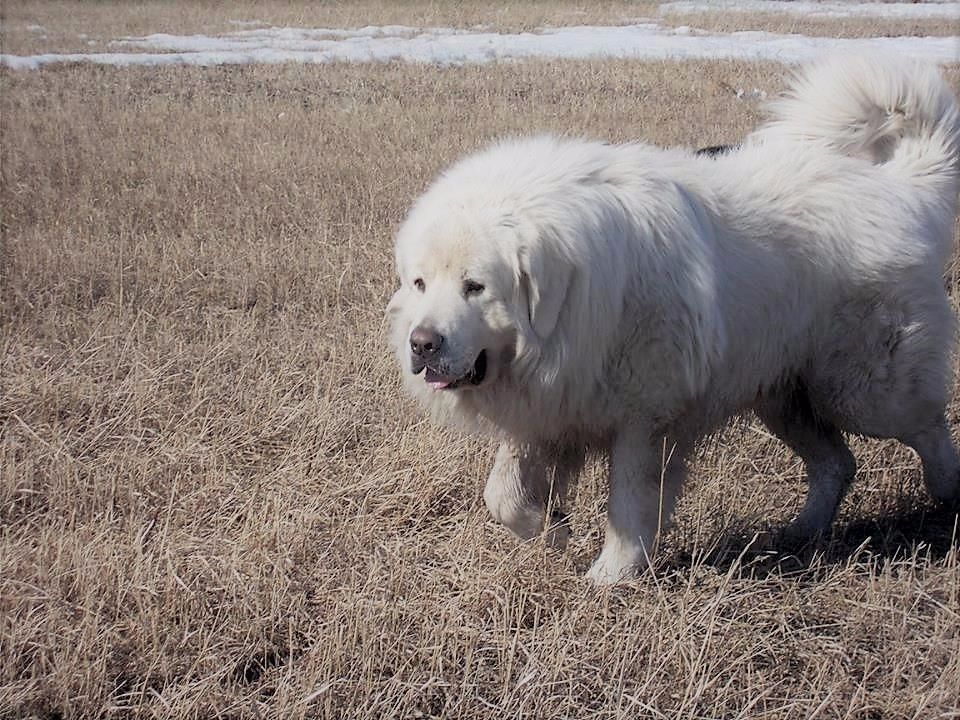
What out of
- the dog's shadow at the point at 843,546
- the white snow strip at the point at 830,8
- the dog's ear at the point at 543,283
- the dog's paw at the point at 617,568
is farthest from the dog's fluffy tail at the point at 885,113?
the white snow strip at the point at 830,8

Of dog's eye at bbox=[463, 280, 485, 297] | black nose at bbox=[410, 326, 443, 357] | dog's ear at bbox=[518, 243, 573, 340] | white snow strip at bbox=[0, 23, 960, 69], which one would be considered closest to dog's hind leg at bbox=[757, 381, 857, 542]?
dog's ear at bbox=[518, 243, 573, 340]

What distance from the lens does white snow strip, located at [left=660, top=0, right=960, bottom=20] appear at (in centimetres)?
2632

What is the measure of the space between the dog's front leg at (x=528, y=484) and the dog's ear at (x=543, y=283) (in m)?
0.51

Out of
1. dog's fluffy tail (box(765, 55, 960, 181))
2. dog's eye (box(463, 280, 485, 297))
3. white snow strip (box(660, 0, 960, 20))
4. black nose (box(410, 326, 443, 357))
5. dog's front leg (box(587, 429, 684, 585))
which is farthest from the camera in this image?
white snow strip (box(660, 0, 960, 20))

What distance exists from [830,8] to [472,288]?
1164 inches

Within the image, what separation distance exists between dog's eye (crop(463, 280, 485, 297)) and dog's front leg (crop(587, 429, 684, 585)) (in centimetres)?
65

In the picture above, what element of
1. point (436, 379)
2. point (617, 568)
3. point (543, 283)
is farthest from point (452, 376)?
point (617, 568)

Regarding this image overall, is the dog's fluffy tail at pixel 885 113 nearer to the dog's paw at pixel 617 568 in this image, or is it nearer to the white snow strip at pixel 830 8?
the dog's paw at pixel 617 568

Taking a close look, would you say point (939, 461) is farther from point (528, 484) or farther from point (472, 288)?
point (472, 288)

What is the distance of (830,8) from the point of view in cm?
2933

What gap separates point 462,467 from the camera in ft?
13.1

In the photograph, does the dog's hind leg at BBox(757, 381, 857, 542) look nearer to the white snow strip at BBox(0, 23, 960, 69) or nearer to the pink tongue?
the pink tongue

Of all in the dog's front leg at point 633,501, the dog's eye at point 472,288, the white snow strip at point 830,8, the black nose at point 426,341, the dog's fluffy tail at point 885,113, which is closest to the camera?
the black nose at point 426,341

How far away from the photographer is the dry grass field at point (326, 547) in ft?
9.00
